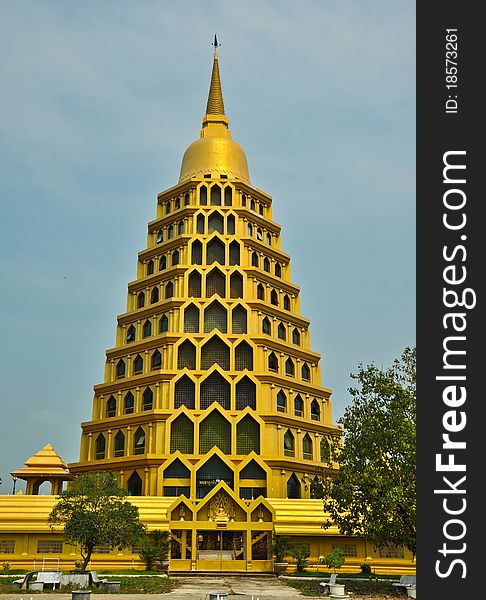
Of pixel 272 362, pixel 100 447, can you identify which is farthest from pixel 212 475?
pixel 272 362

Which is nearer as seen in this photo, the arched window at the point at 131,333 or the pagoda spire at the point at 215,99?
the arched window at the point at 131,333

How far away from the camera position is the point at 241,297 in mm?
60500

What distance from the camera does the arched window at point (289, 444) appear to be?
178 ft

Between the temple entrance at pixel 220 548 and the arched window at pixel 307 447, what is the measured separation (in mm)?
11722

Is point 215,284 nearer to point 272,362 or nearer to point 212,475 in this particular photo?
point 272,362

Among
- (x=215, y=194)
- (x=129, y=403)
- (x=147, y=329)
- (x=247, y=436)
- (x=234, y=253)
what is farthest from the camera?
(x=215, y=194)

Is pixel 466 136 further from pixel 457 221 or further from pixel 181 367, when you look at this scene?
pixel 181 367

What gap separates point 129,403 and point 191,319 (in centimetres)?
821

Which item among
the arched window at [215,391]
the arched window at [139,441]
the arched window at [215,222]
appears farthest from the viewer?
the arched window at [215,222]

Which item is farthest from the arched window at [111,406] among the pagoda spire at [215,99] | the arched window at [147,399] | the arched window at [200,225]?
the pagoda spire at [215,99]

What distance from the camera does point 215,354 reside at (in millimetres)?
57219

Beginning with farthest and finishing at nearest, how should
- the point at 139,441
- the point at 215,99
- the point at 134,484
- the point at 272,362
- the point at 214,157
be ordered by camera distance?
the point at 215,99 < the point at 214,157 < the point at 272,362 < the point at 139,441 < the point at 134,484

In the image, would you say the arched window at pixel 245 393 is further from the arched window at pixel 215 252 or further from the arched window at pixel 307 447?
the arched window at pixel 215 252

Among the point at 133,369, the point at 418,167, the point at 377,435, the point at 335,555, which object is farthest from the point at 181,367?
the point at 418,167
